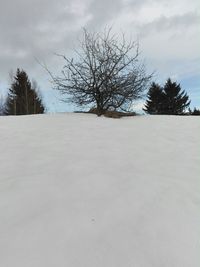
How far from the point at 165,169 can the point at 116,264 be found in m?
1.95

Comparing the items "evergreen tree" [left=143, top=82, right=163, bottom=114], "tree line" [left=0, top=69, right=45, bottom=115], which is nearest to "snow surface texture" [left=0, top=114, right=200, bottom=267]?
"tree line" [left=0, top=69, right=45, bottom=115]

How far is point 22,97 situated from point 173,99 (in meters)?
15.6

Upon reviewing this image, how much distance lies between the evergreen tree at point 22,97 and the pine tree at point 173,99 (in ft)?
43.2

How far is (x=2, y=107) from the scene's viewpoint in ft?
100

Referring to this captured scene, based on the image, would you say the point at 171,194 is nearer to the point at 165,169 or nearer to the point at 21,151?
the point at 165,169

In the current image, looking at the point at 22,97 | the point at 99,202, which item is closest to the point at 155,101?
the point at 22,97

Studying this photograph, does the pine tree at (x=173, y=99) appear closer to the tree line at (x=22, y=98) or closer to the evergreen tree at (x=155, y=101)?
the evergreen tree at (x=155, y=101)

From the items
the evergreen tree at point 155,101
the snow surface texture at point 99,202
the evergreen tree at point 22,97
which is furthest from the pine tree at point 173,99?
the snow surface texture at point 99,202

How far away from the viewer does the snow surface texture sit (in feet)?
6.88

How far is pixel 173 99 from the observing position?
30984mm

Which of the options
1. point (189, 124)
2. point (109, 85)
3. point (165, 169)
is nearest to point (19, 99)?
point (109, 85)

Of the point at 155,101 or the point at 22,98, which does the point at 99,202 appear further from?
the point at 155,101

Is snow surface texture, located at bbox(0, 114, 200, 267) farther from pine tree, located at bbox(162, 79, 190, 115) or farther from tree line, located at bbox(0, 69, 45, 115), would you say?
pine tree, located at bbox(162, 79, 190, 115)

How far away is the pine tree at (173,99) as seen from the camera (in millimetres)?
30953
